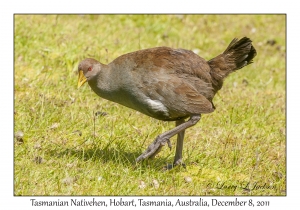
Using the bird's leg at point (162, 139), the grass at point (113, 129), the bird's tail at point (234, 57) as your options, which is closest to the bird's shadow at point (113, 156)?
the grass at point (113, 129)

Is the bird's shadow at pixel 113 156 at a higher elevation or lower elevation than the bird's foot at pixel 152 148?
lower

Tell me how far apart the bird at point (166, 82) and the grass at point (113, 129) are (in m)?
0.48

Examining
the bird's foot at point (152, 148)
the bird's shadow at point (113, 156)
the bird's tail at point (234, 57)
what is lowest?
the bird's shadow at point (113, 156)

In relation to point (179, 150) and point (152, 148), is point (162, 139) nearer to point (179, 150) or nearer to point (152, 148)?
point (152, 148)

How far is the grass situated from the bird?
1.57ft

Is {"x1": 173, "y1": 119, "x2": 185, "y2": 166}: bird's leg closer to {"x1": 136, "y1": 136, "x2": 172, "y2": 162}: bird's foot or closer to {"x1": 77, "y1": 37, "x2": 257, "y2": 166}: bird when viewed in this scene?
{"x1": 77, "y1": 37, "x2": 257, "y2": 166}: bird

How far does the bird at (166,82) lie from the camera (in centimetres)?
616

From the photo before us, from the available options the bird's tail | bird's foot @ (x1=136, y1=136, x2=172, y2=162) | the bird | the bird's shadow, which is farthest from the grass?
the bird's tail

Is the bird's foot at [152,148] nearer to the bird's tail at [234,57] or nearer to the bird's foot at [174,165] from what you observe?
the bird's foot at [174,165]

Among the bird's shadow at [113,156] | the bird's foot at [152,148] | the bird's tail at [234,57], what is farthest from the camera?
the bird's tail at [234,57]

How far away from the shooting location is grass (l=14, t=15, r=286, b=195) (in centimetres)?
594

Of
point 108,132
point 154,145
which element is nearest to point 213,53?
point 108,132

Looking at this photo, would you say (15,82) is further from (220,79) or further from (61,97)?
(220,79)

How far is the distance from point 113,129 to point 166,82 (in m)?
1.34
